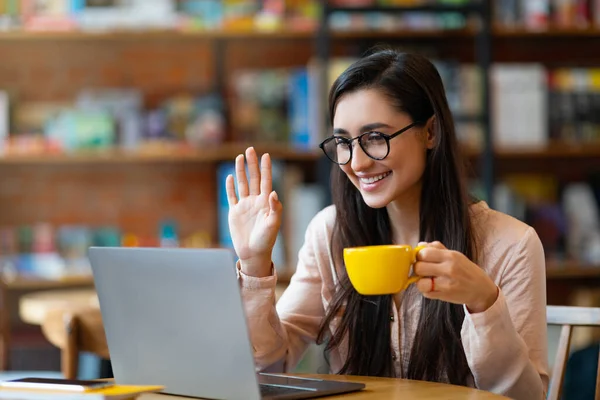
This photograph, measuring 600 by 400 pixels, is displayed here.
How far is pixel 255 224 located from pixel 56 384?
1.66 feet

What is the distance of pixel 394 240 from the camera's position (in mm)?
1817

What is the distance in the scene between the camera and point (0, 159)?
3.54m

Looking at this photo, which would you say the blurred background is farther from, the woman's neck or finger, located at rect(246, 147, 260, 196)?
finger, located at rect(246, 147, 260, 196)

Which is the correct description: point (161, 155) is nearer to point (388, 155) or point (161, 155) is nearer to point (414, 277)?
point (388, 155)

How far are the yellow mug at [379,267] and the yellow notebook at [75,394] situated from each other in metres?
0.29

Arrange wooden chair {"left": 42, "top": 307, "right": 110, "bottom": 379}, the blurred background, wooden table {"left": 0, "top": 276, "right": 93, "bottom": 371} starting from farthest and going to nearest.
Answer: the blurred background → wooden table {"left": 0, "top": 276, "right": 93, "bottom": 371} → wooden chair {"left": 42, "top": 307, "right": 110, "bottom": 379}

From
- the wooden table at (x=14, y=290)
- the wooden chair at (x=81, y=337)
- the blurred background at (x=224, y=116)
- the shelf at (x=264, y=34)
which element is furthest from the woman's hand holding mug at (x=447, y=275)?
the shelf at (x=264, y=34)

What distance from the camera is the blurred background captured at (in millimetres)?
3549

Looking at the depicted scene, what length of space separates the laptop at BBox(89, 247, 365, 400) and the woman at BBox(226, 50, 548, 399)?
274 mm

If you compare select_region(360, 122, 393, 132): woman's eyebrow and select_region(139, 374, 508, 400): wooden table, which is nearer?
select_region(139, 374, 508, 400): wooden table

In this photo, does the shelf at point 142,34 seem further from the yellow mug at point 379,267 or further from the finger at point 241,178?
the yellow mug at point 379,267

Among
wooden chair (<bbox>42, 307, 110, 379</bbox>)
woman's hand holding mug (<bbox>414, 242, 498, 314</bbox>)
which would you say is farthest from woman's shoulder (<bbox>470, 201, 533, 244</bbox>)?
wooden chair (<bbox>42, 307, 110, 379</bbox>)

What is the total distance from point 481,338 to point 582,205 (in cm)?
243

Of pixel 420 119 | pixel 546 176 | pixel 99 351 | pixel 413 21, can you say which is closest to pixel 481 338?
pixel 420 119
